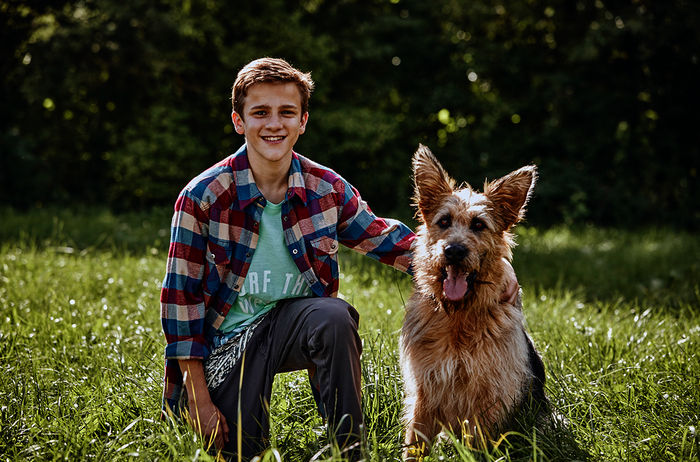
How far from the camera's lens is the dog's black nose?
3.03 metres

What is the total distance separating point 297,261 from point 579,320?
2883 millimetres

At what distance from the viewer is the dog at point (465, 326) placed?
3.09m

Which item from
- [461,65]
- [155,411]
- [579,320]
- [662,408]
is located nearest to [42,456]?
[155,411]

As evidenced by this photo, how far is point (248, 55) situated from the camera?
11.5 metres

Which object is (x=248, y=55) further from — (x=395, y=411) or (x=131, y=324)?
(x=395, y=411)

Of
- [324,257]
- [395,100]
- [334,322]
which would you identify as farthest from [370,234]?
[395,100]

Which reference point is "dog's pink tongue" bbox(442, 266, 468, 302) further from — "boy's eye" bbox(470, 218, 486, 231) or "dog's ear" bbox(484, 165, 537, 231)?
"dog's ear" bbox(484, 165, 537, 231)

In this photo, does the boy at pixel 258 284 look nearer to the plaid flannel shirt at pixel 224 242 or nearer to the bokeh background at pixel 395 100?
the plaid flannel shirt at pixel 224 242

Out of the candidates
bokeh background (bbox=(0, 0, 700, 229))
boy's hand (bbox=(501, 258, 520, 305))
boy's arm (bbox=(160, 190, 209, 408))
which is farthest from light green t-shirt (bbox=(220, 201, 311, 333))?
bokeh background (bbox=(0, 0, 700, 229))

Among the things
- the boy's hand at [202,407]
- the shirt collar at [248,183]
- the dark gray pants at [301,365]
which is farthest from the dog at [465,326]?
the boy's hand at [202,407]

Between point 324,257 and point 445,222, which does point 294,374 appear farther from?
point 445,222

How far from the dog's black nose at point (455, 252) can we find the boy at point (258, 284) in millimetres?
552

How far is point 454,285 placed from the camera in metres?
3.09

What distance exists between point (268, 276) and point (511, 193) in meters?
1.34
